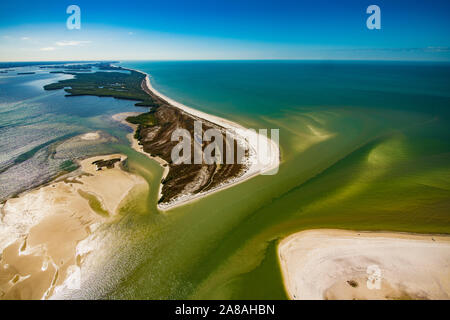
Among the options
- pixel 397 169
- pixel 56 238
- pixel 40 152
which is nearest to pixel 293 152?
pixel 397 169

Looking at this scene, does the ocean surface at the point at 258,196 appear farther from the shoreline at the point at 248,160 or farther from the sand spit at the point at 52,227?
the sand spit at the point at 52,227

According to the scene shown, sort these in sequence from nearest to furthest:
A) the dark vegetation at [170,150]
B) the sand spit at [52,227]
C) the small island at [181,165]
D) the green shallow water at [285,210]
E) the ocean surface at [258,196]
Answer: the sand spit at [52,227] < the green shallow water at [285,210] < the ocean surface at [258,196] < the small island at [181,165] < the dark vegetation at [170,150]

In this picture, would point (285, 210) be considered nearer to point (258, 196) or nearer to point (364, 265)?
point (258, 196)

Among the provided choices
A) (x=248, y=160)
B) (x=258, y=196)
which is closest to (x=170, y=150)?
(x=248, y=160)

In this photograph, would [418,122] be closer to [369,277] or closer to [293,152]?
[293,152]

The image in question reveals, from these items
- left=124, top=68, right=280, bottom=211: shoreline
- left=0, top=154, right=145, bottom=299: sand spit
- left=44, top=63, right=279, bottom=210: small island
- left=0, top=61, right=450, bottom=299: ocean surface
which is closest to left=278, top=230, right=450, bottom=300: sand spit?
left=0, top=61, right=450, bottom=299: ocean surface

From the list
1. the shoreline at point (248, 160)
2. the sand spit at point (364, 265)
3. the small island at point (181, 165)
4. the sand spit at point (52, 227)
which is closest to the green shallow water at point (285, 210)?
the shoreline at point (248, 160)

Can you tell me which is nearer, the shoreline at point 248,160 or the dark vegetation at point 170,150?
the shoreline at point 248,160
